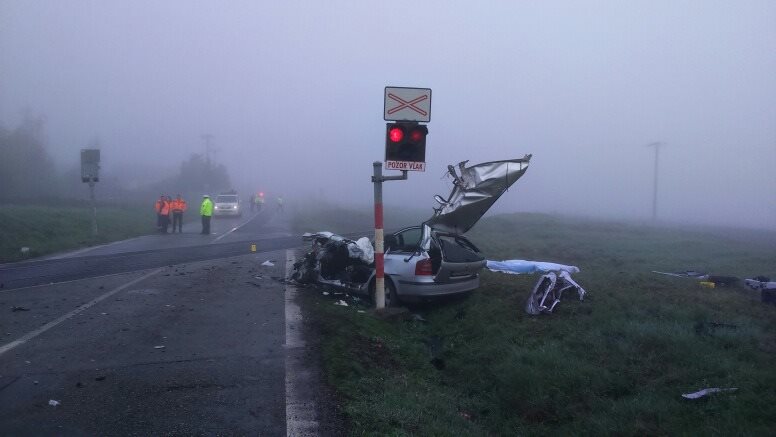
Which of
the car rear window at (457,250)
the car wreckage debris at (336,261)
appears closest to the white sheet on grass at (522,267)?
the car rear window at (457,250)

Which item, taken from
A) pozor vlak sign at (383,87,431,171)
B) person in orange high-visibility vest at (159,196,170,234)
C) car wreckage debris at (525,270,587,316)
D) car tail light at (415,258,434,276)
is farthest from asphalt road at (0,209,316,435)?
person in orange high-visibility vest at (159,196,170,234)

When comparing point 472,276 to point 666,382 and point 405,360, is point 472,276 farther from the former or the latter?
point 666,382

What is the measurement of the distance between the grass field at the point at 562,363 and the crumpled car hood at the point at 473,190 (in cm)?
135

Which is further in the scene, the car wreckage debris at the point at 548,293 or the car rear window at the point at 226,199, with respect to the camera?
the car rear window at the point at 226,199

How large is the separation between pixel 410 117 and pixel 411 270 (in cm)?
249

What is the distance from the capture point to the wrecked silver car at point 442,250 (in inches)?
395

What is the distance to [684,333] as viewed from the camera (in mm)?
6992

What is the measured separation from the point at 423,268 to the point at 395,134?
2232 mm

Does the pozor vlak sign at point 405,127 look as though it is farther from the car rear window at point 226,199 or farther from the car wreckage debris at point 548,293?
the car rear window at point 226,199

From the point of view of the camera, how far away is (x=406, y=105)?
31.1 ft

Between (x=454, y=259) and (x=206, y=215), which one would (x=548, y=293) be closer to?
(x=454, y=259)

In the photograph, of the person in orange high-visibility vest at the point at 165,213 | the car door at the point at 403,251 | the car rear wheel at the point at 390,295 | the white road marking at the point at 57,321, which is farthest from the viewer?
the person in orange high-visibility vest at the point at 165,213

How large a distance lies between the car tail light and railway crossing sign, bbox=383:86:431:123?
2.29m

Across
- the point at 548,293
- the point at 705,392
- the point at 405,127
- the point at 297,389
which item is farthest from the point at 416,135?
the point at 705,392
